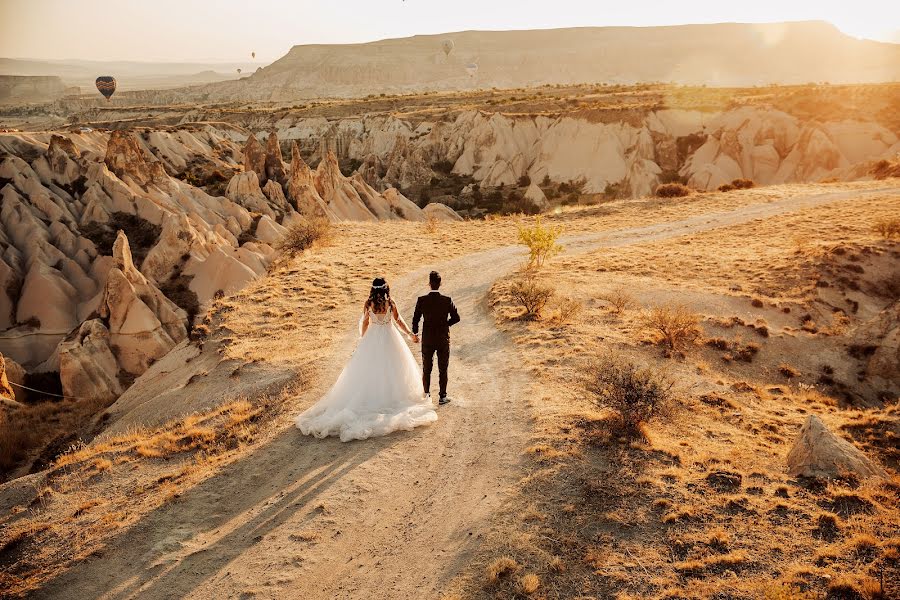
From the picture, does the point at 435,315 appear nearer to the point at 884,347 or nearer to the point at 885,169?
the point at 884,347

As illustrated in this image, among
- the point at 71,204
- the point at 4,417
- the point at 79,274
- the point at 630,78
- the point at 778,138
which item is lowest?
the point at 4,417

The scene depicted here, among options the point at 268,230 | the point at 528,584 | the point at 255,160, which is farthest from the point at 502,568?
the point at 255,160

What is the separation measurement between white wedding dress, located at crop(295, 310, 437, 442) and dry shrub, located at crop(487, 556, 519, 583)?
2.82 m

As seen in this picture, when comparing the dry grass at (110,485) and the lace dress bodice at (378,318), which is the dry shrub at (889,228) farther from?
the dry grass at (110,485)

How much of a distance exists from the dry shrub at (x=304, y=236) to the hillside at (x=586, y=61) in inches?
5307

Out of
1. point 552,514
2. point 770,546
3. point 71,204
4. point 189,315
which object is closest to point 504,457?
point 552,514

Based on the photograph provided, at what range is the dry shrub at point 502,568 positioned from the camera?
5.60 meters

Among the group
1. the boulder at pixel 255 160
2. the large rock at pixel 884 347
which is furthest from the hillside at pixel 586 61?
the large rock at pixel 884 347

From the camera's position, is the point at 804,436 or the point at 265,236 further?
the point at 265,236

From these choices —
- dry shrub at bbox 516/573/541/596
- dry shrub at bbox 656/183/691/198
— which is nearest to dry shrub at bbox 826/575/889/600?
dry shrub at bbox 516/573/541/596

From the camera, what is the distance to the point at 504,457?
25.0 ft

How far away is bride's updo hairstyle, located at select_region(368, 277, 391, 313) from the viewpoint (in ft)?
26.2

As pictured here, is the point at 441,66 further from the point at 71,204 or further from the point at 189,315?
the point at 189,315

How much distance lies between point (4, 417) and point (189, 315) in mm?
9482
